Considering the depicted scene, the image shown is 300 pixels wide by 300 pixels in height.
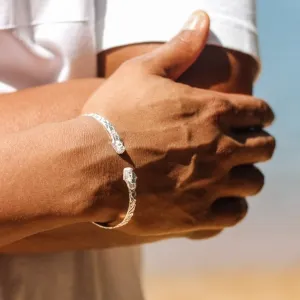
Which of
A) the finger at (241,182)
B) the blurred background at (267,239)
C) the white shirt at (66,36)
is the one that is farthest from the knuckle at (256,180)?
the blurred background at (267,239)

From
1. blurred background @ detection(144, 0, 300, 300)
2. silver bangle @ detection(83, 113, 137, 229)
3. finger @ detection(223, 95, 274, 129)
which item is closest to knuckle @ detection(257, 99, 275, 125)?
finger @ detection(223, 95, 274, 129)

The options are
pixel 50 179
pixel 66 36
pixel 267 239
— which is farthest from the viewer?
pixel 267 239

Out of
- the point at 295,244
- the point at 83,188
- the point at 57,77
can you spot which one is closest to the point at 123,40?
the point at 57,77

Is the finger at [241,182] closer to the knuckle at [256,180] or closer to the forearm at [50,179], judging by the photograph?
the knuckle at [256,180]

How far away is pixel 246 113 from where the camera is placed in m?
0.55

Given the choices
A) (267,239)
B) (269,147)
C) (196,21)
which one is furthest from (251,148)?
(267,239)

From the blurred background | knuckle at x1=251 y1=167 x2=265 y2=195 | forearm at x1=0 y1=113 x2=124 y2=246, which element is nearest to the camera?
forearm at x1=0 y1=113 x2=124 y2=246

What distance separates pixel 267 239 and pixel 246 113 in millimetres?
2155

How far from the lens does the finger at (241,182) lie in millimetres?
546

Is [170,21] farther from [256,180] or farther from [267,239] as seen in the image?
[267,239]

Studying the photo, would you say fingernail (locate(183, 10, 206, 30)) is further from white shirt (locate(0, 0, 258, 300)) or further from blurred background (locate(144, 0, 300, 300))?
blurred background (locate(144, 0, 300, 300))

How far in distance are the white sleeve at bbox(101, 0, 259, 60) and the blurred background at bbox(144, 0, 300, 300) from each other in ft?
6.92

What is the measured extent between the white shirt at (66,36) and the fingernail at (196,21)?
0.01 m

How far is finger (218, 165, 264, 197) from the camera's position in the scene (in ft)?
1.79
